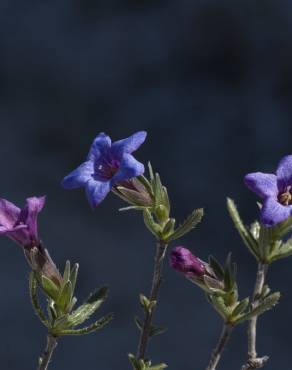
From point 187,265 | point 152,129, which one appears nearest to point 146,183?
point 187,265

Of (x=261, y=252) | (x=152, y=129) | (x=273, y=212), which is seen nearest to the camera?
(x=273, y=212)

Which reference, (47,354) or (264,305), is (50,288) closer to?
(47,354)

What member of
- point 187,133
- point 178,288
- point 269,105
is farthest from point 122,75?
point 178,288

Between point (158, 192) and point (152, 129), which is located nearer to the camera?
point (158, 192)

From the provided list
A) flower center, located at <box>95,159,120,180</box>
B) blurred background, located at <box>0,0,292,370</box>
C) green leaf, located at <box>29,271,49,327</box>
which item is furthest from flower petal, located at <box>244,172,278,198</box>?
blurred background, located at <box>0,0,292,370</box>

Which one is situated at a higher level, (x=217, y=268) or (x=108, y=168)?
(x=108, y=168)

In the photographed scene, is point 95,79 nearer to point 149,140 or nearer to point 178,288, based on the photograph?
point 149,140

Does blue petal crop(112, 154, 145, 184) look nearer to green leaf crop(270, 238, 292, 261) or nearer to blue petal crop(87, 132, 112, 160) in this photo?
blue petal crop(87, 132, 112, 160)

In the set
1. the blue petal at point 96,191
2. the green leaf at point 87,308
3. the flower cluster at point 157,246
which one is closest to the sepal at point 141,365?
the flower cluster at point 157,246
